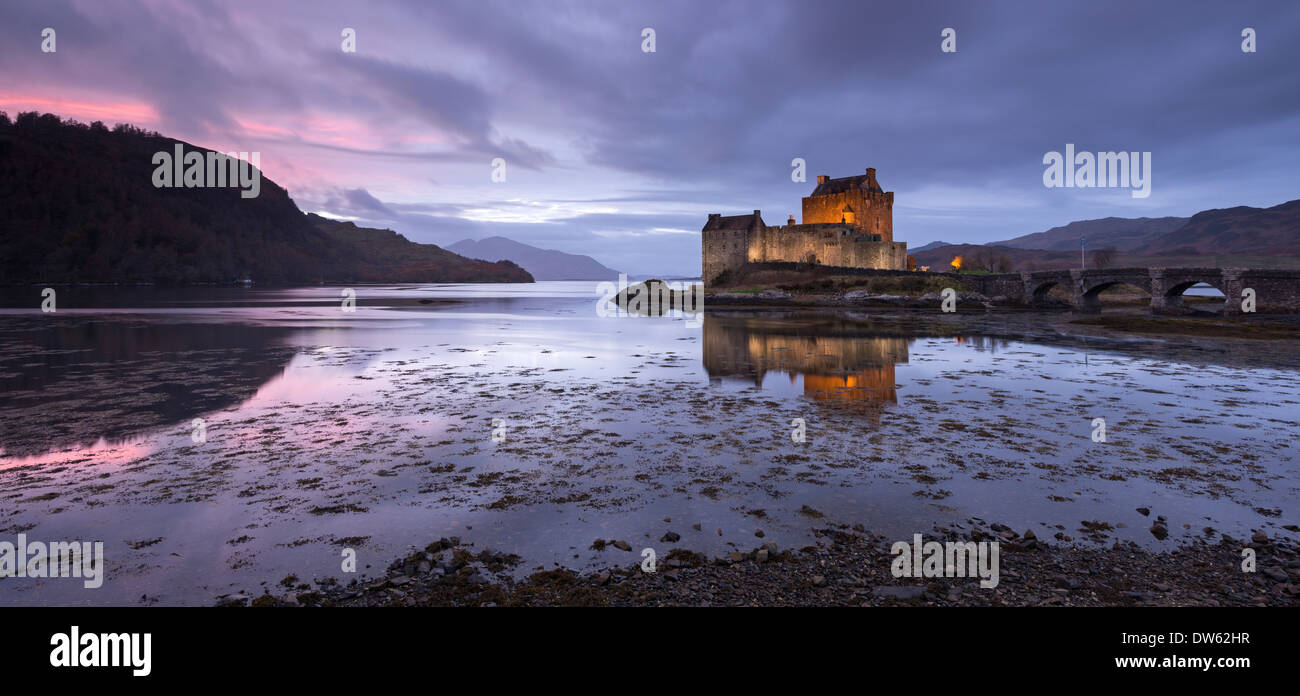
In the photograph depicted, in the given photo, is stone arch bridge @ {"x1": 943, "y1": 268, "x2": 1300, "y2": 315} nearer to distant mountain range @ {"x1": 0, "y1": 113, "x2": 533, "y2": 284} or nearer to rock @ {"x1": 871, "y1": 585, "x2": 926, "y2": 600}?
rock @ {"x1": 871, "y1": 585, "x2": 926, "y2": 600}

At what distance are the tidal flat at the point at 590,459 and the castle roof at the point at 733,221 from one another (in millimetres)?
71696

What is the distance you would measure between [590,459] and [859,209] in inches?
3581

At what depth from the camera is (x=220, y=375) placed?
743 inches

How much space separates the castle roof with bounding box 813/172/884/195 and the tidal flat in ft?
242

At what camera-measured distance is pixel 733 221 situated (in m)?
93.1

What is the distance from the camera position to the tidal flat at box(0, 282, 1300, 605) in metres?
6.83

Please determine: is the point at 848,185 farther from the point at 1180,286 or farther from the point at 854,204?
the point at 1180,286

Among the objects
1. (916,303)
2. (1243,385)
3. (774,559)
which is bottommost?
(774,559)

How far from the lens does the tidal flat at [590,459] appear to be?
22.4ft

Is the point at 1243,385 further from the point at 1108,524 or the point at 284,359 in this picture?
the point at 284,359

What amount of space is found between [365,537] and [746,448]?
6.87 meters

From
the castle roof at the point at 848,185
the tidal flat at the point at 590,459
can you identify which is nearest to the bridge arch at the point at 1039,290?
the castle roof at the point at 848,185

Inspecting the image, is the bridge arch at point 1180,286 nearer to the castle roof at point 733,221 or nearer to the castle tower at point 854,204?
the castle tower at point 854,204
